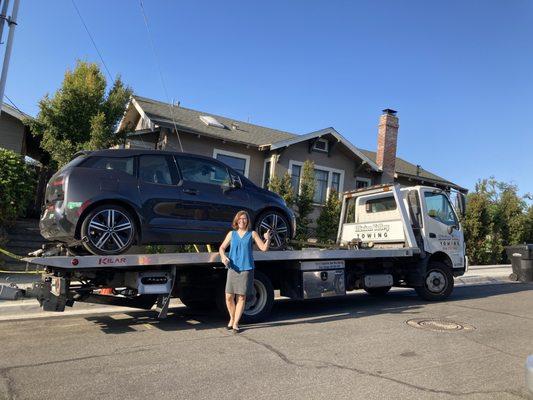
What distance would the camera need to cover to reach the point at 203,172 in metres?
7.69

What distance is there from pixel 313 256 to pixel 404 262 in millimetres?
2865

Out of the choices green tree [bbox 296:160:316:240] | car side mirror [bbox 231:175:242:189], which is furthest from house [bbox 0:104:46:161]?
car side mirror [bbox 231:175:242:189]

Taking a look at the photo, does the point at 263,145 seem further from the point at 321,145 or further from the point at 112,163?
the point at 112,163

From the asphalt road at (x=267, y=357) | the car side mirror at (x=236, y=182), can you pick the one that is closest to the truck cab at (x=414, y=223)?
the asphalt road at (x=267, y=357)

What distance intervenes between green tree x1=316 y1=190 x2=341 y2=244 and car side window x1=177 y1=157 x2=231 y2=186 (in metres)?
11.1

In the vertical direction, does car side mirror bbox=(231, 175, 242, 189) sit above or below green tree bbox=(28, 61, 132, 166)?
below

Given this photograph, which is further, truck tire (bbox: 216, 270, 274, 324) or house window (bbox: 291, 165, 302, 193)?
house window (bbox: 291, 165, 302, 193)

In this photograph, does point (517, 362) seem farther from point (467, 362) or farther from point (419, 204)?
point (419, 204)

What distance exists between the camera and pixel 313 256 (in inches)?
332

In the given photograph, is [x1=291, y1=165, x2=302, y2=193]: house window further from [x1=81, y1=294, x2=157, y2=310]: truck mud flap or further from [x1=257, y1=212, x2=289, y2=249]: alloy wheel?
[x1=81, y1=294, x2=157, y2=310]: truck mud flap

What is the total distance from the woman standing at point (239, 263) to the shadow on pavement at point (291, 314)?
0.48 metres

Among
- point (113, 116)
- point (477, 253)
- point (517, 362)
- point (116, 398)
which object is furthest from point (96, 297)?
point (477, 253)

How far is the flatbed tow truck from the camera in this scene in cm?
662

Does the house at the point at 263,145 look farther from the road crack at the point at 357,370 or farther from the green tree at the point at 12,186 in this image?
the road crack at the point at 357,370
